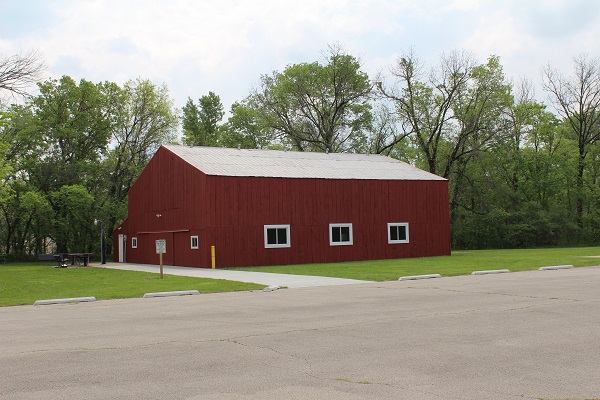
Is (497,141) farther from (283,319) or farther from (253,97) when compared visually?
(283,319)

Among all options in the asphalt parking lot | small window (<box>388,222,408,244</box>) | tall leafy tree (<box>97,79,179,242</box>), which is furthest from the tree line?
the asphalt parking lot

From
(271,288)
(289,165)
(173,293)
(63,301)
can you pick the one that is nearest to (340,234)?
(289,165)

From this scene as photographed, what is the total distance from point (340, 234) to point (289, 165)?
5.29 metres

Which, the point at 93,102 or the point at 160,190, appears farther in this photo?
the point at 93,102

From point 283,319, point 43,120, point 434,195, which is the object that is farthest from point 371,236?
point 43,120

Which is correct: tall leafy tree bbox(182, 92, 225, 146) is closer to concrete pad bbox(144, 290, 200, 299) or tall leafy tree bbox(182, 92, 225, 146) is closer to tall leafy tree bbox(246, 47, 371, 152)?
tall leafy tree bbox(246, 47, 371, 152)

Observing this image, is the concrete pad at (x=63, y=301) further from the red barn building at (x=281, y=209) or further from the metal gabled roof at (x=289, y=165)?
the metal gabled roof at (x=289, y=165)

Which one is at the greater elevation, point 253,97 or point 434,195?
point 253,97

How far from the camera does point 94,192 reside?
51688 mm

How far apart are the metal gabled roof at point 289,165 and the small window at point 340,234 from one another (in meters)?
2.91

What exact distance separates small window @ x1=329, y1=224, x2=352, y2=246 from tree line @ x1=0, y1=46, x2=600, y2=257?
20153 mm

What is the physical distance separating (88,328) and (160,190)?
27207mm

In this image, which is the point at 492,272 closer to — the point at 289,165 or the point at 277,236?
the point at 277,236

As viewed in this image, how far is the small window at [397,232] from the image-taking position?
36781 millimetres
